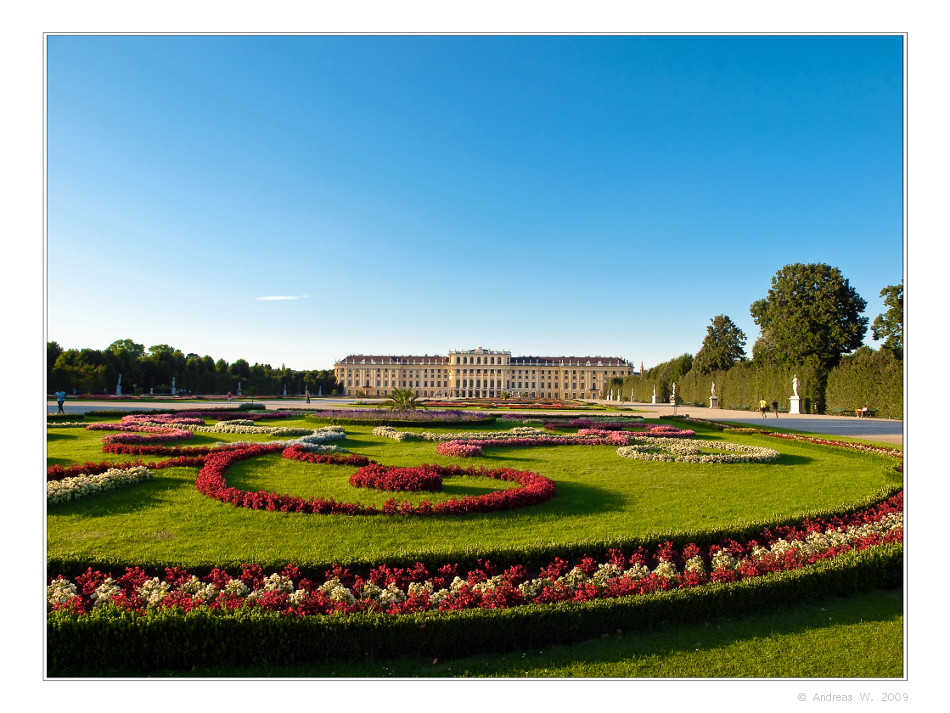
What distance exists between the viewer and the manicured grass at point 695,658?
2580 mm

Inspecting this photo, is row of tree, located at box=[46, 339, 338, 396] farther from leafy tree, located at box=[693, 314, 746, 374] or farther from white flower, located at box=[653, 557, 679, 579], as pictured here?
leafy tree, located at box=[693, 314, 746, 374]

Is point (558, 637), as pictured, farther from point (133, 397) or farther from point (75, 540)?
point (133, 397)

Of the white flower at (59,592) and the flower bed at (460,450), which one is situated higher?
the white flower at (59,592)

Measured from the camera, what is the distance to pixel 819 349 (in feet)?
86.6

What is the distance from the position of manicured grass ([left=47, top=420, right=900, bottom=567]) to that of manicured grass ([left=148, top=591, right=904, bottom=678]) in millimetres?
1065

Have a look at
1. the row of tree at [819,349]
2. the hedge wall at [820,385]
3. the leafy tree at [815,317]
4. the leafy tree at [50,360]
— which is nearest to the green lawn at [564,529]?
the leafy tree at [50,360]

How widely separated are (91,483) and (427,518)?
3783 millimetres

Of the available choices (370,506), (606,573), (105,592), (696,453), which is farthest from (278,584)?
(696,453)

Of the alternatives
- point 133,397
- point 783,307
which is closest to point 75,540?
point 133,397

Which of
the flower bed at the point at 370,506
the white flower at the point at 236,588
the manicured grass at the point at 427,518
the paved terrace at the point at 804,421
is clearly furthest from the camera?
the paved terrace at the point at 804,421

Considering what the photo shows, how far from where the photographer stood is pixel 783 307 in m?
29.6

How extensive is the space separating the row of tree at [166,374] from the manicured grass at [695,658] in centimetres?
1570

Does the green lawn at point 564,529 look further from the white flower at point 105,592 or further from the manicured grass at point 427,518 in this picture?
the white flower at point 105,592

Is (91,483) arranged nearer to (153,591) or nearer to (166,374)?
(153,591)
